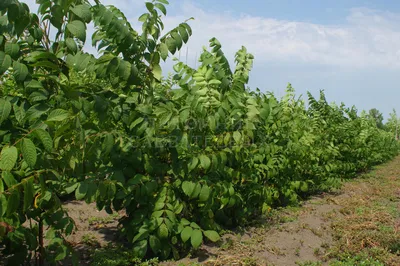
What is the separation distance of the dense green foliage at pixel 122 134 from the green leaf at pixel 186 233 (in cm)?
2

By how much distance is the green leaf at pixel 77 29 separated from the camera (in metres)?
2.46

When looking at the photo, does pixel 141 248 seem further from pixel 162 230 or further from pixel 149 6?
pixel 149 6

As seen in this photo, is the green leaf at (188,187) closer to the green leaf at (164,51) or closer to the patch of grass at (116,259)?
the patch of grass at (116,259)

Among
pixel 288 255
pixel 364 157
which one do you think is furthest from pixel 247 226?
pixel 364 157

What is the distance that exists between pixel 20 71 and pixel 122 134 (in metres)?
1.19

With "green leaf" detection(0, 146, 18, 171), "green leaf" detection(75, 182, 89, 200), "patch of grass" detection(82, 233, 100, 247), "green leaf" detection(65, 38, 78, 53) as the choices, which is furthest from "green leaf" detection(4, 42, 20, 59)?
"patch of grass" detection(82, 233, 100, 247)

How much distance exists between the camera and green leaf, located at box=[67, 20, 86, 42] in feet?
8.07

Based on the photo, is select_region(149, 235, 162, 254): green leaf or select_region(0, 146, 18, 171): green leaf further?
select_region(149, 235, 162, 254): green leaf

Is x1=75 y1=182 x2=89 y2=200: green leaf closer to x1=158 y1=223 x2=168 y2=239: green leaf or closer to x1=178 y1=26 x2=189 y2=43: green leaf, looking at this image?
x1=158 y1=223 x2=168 y2=239: green leaf

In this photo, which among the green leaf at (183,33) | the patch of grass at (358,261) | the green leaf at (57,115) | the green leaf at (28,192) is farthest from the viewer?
the patch of grass at (358,261)

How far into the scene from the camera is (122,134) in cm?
353

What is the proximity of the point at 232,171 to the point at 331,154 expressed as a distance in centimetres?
385

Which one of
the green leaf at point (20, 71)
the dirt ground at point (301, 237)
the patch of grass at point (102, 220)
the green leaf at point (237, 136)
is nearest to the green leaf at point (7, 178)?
the green leaf at point (20, 71)

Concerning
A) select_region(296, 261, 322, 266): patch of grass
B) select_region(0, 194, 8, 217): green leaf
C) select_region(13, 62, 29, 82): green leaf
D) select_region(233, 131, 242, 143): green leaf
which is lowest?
select_region(296, 261, 322, 266): patch of grass
